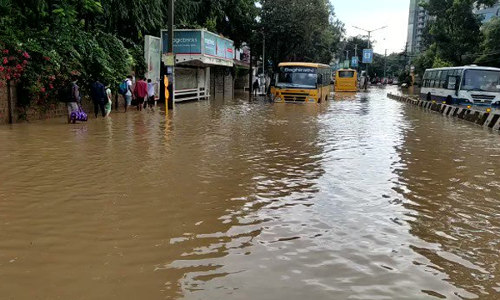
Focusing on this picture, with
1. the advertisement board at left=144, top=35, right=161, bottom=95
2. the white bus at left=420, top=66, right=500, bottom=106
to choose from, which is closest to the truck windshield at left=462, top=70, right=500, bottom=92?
the white bus at left=420, top=66, right=500, bottom=106

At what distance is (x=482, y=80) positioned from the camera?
23625mm

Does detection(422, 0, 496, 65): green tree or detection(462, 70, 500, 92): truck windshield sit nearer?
detection(462, 70, 500, 92): truck windshield

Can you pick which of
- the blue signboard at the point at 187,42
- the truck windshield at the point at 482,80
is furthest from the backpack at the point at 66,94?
the truck windshield at the point at 482,80

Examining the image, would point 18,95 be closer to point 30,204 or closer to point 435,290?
point 30,204

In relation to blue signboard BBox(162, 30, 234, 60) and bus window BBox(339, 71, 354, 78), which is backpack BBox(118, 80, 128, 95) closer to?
blue signboard BBox(162, 30, 234, 60)

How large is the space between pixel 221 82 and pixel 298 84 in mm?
14276

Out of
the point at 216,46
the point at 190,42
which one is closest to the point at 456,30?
the point at 216,46

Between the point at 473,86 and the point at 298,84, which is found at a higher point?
the point at 473,86

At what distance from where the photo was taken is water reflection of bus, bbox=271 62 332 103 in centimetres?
2741

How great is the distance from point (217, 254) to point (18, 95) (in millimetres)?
12304

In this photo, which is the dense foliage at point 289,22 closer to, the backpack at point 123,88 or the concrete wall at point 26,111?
the backpack at point 123,88

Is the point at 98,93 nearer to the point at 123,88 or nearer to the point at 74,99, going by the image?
the point at 74,99

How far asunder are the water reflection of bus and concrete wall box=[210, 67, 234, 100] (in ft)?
31.5

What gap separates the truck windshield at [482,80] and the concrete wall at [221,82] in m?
18.7
